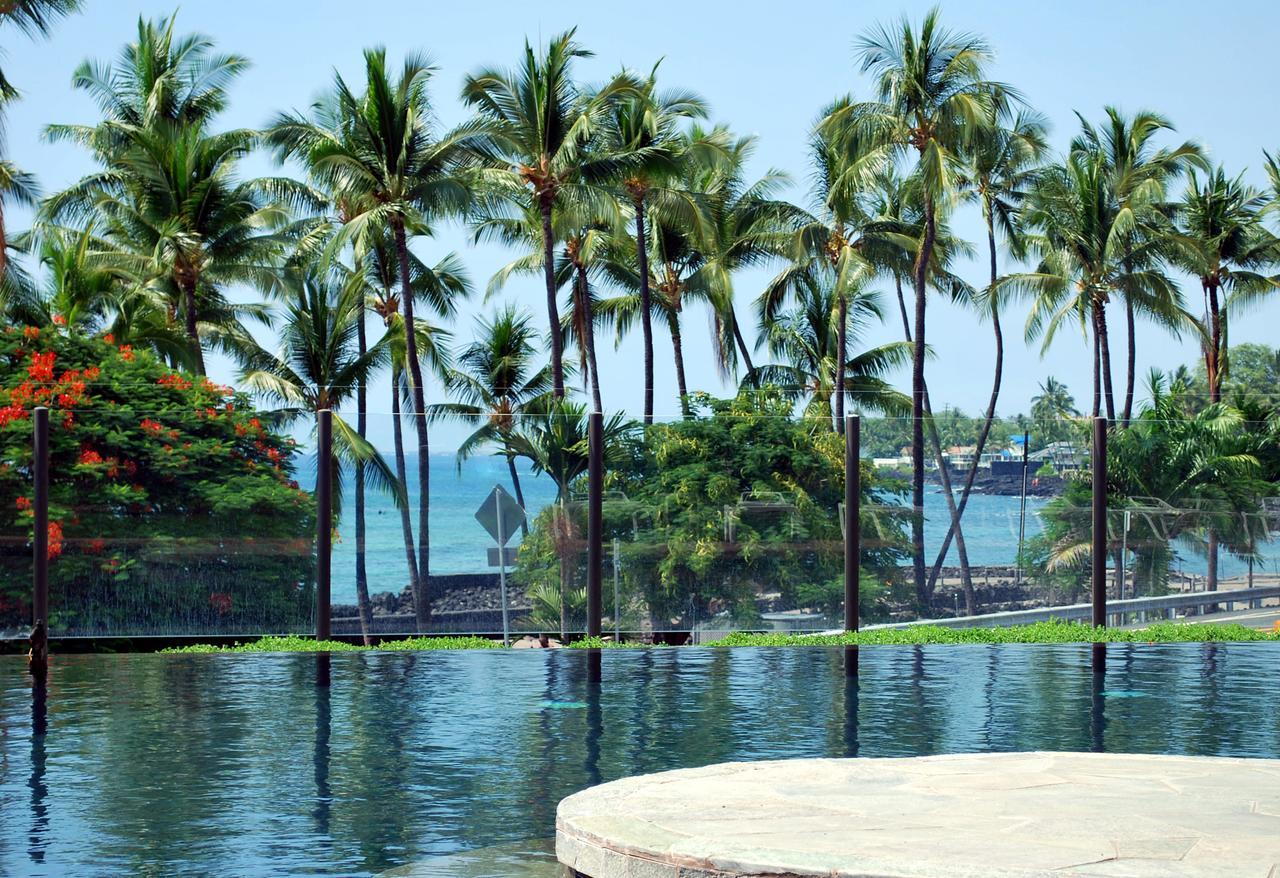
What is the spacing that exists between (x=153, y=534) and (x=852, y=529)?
618 cm

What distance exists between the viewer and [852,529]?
43.5 feet

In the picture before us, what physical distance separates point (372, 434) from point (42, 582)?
9.96 ft

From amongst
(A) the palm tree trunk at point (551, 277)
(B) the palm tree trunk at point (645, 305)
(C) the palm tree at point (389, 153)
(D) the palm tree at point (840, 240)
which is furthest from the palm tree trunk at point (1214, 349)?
(C) the palm tree at point (389, 153)

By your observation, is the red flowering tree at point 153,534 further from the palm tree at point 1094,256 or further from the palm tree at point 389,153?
the palm tree at point 1094,256

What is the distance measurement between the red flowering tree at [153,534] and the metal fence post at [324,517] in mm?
564

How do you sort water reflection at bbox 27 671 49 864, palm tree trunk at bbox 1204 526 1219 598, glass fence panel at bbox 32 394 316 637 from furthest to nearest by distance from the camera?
palm tree trunk at bbox 1204 526 1219 598 < glass fence panel at bbox 32 394 316 637 < water reflection at bbox 27 671 49 864

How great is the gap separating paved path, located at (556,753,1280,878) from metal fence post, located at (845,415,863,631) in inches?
206

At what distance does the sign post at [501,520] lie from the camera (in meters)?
13.6

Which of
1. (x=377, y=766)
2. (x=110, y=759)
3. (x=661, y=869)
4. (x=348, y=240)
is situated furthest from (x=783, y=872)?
(x=348, y=240)

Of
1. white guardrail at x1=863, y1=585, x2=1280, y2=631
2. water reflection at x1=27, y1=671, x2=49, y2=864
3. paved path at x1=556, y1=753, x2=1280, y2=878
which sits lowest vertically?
water reflection at x1=27, y1=671, x2=49, y2=864

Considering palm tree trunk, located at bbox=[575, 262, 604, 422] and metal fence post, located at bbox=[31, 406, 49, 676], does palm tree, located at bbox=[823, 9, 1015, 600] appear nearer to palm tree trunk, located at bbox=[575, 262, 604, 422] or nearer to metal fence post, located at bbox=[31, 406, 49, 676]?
palm tree trunk, located at bbox=[575, 262, 604, 422]

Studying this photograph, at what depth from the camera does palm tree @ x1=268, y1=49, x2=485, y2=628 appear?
2786 centimetres

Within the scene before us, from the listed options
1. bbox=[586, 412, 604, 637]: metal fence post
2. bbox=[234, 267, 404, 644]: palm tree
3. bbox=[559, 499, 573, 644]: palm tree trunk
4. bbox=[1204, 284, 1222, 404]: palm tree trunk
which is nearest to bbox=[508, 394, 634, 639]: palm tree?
bbox=[559, 499, 573, 644]: palm tree trunk

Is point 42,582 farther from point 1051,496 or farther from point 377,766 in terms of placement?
point 1051,496
